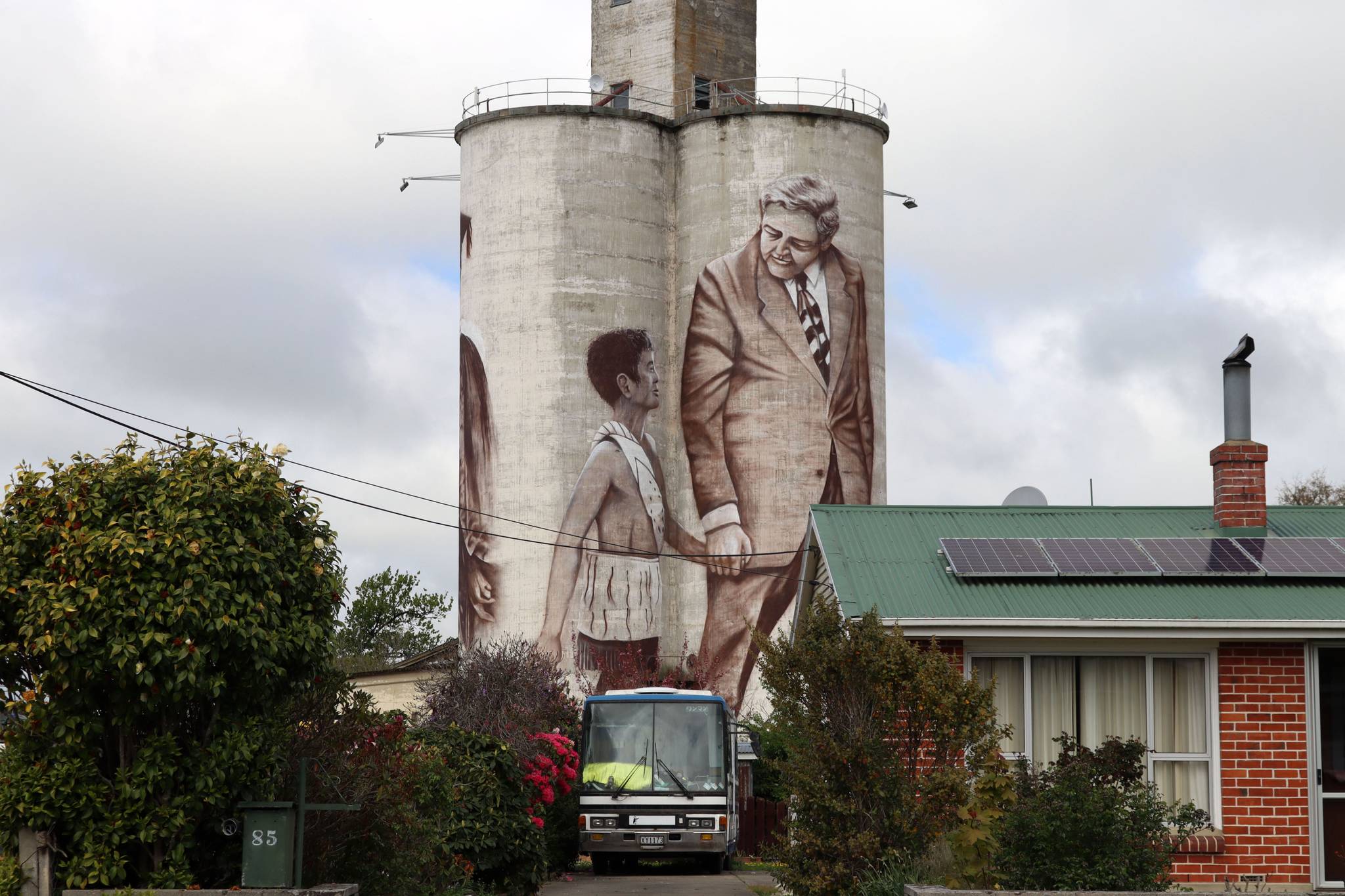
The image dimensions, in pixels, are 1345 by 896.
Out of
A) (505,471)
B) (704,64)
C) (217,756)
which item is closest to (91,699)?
(217,756)

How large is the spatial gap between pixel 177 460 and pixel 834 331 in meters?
39.6

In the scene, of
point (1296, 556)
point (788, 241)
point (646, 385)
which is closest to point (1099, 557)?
point (1296, 556)

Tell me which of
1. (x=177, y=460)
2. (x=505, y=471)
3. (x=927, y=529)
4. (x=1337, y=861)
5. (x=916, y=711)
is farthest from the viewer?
(x=505, y=471)

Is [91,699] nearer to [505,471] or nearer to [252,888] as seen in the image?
[252,888]

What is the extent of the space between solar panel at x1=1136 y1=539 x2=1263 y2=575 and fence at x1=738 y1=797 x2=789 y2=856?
1306 centimetres

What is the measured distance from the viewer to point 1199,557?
20.5m

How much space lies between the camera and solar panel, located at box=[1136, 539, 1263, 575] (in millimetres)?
19812

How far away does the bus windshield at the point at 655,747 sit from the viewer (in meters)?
25.6

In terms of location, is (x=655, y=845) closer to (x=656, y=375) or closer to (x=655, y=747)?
(x=655, y=747)

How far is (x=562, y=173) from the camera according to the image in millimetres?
52406

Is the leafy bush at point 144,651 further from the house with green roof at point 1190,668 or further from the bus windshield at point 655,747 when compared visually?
the bus windshield at point 655,747

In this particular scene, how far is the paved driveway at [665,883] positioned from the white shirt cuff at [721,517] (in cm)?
2405

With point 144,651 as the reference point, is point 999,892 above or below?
below

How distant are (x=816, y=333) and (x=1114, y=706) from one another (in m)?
33.9
